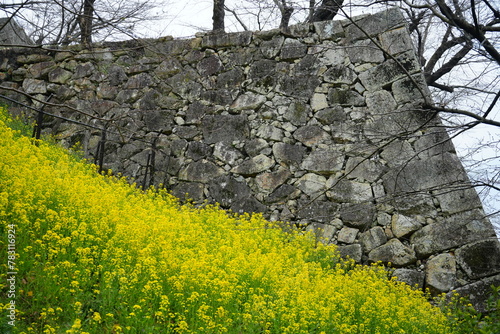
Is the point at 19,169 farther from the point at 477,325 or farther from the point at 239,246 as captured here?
the point at 477,325

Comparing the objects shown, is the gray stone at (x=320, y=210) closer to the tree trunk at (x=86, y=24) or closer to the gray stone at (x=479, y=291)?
the gray stone at (x=479, y=291)

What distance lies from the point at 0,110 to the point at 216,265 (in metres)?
6.46

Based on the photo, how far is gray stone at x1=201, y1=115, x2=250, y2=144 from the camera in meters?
7.40

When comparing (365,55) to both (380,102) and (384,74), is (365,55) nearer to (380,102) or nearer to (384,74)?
(384,74)

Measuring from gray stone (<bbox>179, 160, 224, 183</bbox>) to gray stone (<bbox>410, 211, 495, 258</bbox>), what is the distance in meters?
3.23

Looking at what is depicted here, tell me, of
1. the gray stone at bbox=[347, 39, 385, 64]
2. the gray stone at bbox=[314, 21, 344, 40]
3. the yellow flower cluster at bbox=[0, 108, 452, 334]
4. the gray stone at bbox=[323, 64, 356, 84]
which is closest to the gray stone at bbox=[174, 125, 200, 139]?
the gray stone at bbox=[323, 64, 356, 84]

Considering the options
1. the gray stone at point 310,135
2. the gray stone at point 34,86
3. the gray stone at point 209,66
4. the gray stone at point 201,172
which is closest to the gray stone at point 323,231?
the gray stone at point 310,135

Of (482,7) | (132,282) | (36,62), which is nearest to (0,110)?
(36,62)

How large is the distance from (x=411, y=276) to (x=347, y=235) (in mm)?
1005

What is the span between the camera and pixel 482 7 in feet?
12.4

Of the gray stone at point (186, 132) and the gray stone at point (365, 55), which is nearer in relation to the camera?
the gray stone at point (365, 55)

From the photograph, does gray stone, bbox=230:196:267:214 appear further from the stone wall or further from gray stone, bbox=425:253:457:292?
gray stone, bbox=425:253:457:292

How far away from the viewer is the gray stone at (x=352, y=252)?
6.09 metres

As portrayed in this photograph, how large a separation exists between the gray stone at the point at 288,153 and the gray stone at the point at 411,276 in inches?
86.9
